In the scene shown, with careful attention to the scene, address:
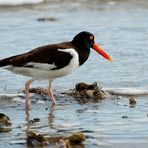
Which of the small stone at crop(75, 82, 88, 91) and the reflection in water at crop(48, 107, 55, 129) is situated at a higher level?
the small stone at crop(75, 82, 88, 91)

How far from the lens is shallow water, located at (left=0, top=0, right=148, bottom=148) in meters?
6.94

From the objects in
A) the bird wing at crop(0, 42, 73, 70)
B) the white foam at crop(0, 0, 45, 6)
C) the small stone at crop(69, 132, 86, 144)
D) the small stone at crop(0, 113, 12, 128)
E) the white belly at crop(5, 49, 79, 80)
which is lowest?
the small stone at crop(69, 132, 86, 144)

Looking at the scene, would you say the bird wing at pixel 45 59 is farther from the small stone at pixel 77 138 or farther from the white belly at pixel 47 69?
the small stone at pixel 77 138

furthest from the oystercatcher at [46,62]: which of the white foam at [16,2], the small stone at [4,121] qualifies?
the white foam at [16,2]

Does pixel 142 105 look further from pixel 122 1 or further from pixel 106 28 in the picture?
pixel 122 1

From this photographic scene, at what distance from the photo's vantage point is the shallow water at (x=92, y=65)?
6.94 metres

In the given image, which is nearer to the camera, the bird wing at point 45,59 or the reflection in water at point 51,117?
the reflection in water at point 51,117

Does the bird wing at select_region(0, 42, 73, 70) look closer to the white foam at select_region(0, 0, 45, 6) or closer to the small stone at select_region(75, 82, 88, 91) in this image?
the small stone at select_region(75, 82, 88, 91)

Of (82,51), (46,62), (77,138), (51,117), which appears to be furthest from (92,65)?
(77,138)

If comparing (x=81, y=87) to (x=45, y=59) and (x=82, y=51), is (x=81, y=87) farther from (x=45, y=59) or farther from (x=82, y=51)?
(x=45, y=59)

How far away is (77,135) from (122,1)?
13.5 meters

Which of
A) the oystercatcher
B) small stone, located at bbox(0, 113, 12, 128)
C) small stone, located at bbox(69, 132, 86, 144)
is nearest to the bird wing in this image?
the oystercatcher

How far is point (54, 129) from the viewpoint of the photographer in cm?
701

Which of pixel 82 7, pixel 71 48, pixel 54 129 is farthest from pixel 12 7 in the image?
pixel 54 129
